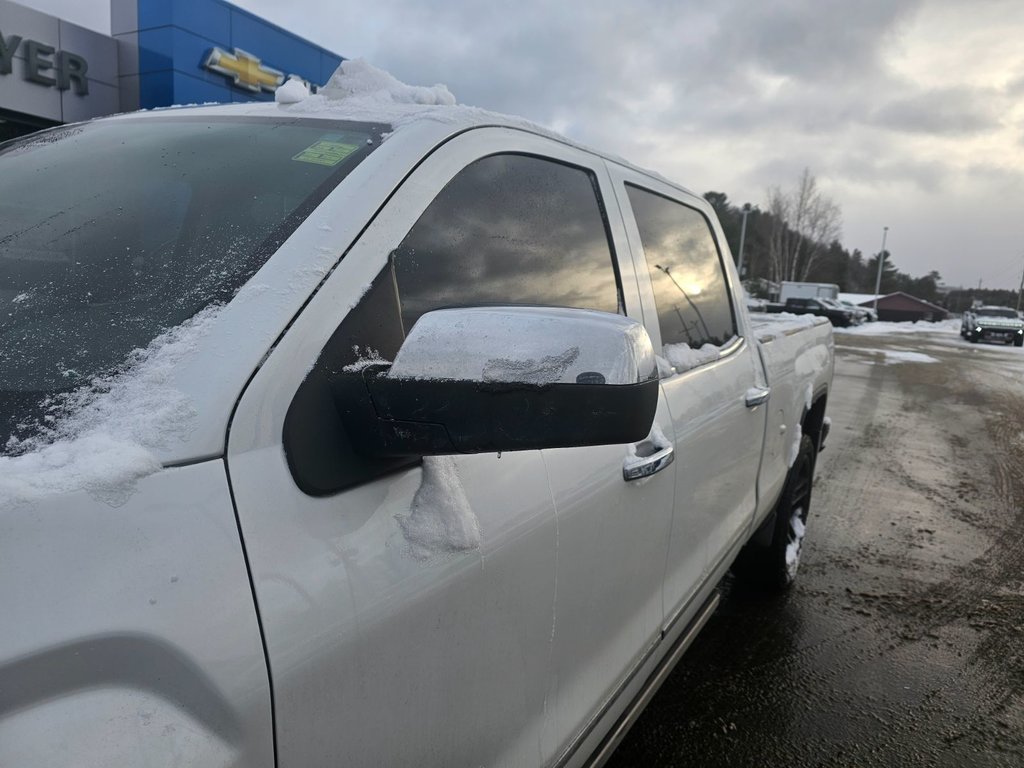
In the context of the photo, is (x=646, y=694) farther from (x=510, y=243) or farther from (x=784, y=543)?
(x=784, y=543)

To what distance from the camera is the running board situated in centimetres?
194

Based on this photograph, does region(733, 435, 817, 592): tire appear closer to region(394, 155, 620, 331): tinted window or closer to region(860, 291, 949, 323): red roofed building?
region(394, 155, 620, 331): tinted window

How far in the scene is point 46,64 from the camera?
1233 centimetres

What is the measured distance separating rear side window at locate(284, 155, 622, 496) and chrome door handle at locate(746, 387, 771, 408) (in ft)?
3.56

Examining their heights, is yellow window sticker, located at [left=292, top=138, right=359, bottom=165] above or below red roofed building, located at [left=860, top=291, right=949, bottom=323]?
above

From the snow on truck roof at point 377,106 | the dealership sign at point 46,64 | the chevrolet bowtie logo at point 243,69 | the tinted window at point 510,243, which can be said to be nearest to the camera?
the tinted window at point 510,243

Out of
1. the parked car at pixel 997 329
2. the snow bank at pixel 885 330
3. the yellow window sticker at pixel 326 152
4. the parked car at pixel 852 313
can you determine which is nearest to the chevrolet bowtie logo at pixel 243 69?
the yellow window sticker at pixel 326 152

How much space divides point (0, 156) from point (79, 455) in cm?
150

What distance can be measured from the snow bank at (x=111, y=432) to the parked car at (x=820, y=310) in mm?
42292

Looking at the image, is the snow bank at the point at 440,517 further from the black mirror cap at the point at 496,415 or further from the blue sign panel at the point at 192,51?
the blue sign panel at the point at 192,51

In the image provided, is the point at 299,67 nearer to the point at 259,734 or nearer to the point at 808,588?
the point at 808,588

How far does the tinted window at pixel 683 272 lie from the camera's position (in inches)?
102

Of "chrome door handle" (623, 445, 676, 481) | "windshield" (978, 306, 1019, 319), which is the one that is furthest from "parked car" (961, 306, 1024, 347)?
"chrome door handle" (623, 445, 676, 481)

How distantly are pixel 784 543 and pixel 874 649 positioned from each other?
0.69m
